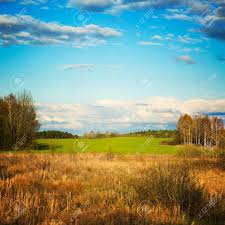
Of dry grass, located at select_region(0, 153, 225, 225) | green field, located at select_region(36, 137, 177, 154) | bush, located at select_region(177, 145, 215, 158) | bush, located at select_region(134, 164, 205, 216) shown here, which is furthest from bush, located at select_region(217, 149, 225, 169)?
green field, located at select_region(36, 137, 177, 154)

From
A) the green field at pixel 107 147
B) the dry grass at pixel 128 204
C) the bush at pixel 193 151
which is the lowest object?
the green field at pixel 107 147

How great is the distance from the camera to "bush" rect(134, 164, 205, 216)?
8453 mm

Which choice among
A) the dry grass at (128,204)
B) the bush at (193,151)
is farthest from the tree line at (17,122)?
the dry grass at (128,204)

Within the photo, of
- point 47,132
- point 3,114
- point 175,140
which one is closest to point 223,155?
point 3,114

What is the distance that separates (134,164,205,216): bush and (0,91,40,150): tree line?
131ft

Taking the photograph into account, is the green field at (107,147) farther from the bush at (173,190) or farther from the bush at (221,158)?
the bush at (173,190)

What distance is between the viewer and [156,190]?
9062 mm

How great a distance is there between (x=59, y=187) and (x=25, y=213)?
4.46 m

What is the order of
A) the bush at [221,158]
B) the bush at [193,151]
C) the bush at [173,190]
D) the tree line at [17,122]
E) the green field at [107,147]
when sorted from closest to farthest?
1. the bush at [173,190]
2. the bush at [221,158]
3. the bush at [193,151]
4. the tree line at [17,122]
5. the green field at [107,147]

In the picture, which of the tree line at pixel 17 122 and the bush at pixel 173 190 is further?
the tree line at pixel 17 122

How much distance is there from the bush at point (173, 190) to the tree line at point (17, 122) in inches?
1572

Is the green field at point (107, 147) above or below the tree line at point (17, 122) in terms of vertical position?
below

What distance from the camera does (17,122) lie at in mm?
49469

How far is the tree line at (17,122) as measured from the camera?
48.3 metres
